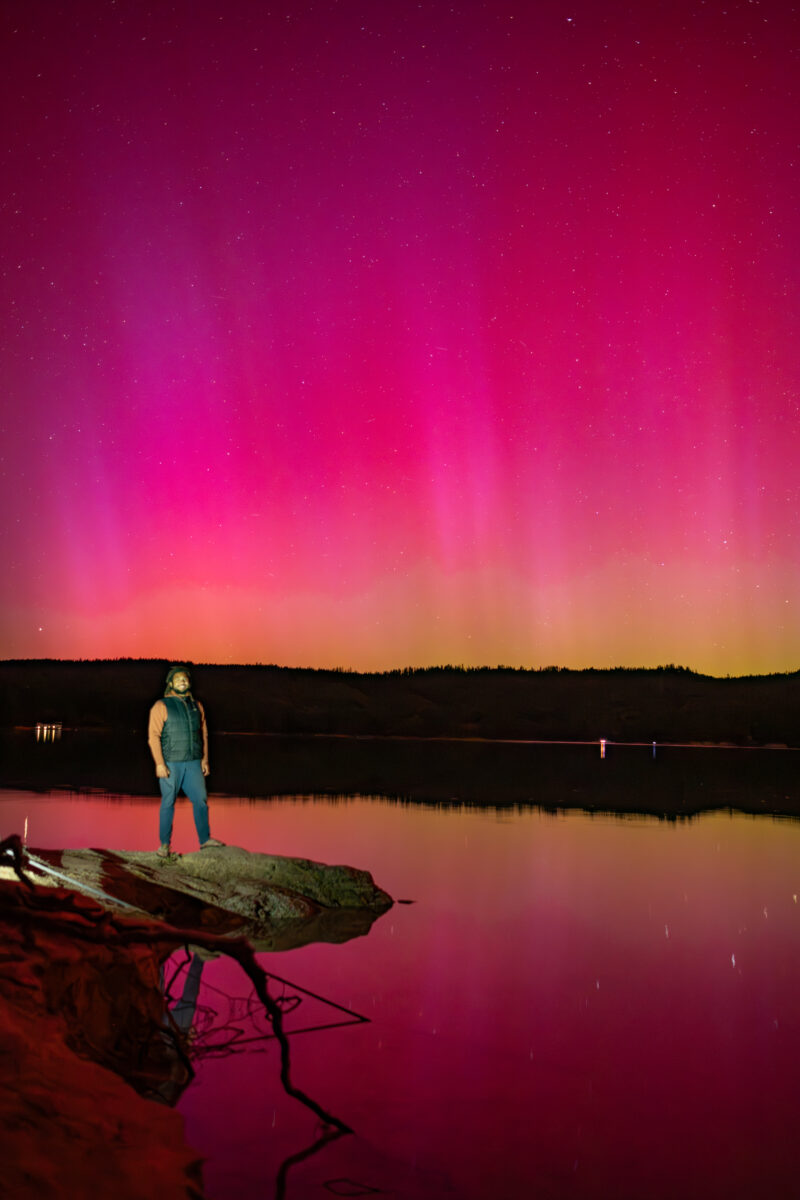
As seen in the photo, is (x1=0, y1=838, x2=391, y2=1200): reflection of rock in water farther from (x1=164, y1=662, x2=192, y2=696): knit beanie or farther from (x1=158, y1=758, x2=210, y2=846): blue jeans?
(x1=164, y1=662, x2=192, y2=696): knit beanie

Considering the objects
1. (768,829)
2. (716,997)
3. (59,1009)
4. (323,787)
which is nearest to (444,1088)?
(59,1009)

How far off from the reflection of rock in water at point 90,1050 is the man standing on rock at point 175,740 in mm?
5137

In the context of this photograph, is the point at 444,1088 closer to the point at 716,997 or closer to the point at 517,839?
the point at 716,997

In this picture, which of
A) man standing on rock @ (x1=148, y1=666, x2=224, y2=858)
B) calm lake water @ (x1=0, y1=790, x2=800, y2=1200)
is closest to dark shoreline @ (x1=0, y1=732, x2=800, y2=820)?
calm lake water @ (x1=0, y1=790, x2=800, y2=1200)

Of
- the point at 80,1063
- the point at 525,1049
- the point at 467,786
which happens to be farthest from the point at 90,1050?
the point at 467,786

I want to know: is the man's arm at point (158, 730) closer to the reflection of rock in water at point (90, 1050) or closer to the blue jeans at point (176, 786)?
the blue jeans at point (176, 786)

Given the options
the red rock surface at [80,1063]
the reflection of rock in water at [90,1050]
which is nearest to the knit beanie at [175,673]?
the reflection of rock in water at [90,1050]

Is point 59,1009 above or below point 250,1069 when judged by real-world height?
above

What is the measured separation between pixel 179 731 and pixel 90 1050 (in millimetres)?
6782

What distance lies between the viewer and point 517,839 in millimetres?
22469

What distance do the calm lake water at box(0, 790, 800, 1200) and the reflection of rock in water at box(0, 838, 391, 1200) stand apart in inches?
12.8

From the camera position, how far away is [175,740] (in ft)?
42.6

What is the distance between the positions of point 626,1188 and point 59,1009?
11.7 feet

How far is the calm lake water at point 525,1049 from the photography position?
582cm
